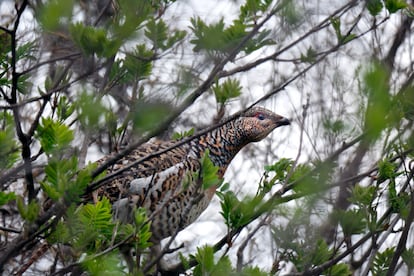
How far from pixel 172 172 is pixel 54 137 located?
76.4 inches

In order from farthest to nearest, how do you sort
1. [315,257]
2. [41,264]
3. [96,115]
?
[41,264] → [315,257] → [96,115]

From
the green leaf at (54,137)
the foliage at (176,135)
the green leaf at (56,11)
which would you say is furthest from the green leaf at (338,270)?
the green leaf at (56,11)

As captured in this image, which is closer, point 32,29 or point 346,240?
point 346,240

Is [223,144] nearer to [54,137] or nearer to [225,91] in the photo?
[225,91]

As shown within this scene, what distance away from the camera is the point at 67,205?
312 centimetres

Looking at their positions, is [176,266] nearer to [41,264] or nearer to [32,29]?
[32,29]

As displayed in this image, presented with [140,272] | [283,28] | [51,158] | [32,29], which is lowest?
[140,272]

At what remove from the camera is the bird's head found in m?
5.79

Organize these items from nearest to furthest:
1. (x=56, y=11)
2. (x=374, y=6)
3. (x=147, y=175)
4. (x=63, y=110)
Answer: (x=56, y=11)
(x=63, y=110)
(x=374, y=6)
(x=147, y=175)

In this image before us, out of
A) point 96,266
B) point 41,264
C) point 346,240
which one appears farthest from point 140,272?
point 41,264

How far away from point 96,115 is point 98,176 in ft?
1.73

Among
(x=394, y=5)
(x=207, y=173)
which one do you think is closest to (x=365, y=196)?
(x=394, y=5)

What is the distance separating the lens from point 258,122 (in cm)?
588

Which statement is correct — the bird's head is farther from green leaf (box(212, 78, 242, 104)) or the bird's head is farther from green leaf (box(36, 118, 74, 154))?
green leaf (box(36, 118, 74, 154))
